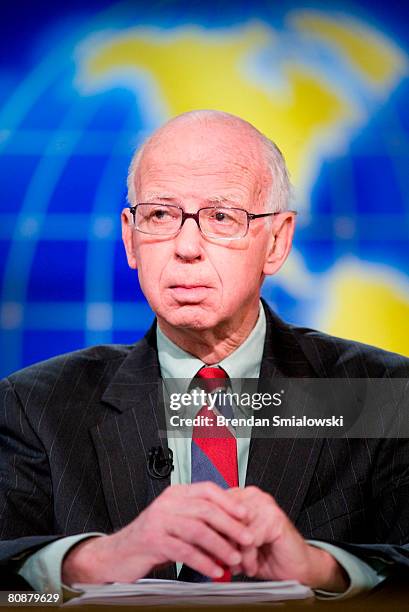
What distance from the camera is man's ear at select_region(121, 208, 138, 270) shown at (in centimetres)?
282

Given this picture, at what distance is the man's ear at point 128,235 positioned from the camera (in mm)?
2816

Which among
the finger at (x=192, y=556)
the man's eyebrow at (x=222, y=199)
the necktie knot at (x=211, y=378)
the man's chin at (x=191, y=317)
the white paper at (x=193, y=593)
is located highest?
the man's eyebrow at (x=222, y=199)

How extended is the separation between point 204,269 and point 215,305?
0.11 meters

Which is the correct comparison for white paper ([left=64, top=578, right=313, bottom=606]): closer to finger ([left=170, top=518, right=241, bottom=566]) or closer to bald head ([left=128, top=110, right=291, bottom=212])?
finger ([left=170, top=518, right=241, bottom=566])

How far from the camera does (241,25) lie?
10.2 ft

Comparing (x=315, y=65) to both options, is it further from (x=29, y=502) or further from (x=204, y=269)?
(x=29, y=502)

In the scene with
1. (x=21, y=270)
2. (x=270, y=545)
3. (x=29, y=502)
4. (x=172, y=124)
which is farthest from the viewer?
(x=21, y=270)

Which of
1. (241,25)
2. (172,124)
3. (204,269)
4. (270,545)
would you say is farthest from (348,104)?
(270,545)

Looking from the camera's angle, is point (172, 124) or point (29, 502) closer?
point (29, 502)

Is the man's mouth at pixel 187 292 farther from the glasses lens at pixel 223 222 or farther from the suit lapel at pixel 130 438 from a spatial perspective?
the suit lapel at pixel 130 438

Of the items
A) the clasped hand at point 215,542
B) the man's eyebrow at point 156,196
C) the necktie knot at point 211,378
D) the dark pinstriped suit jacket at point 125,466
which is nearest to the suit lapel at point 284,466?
the dark pinstriped suit jacket at point 125,466

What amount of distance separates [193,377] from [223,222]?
45 centimetres

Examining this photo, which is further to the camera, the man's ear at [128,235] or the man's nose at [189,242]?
the man's ear at [128,235]

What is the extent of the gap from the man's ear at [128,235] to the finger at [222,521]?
Answer: 0.97 meters
